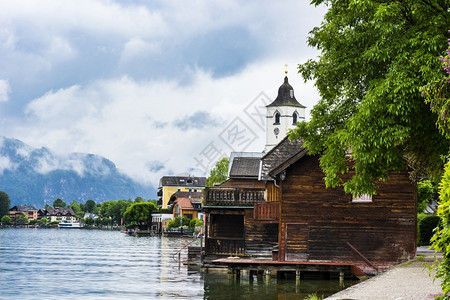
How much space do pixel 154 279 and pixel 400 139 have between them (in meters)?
19.9

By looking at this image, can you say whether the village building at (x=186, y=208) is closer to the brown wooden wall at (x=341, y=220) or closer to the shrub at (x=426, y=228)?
the shrub at (x=426, y=228)

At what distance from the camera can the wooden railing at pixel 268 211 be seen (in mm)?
36062

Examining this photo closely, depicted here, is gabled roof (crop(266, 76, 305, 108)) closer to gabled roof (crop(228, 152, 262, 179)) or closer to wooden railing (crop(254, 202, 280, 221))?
gabled roof (crop(228, 152, 262, 179))

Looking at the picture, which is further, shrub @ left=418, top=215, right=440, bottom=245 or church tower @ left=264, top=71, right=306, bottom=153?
church tower @ left=264, top=71, right=306, bottom=153

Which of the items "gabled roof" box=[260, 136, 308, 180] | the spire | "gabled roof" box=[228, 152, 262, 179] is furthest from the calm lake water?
the spire

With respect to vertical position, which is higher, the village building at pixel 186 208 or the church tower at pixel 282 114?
the church tower at pixel 282 114

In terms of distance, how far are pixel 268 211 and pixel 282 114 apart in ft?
281

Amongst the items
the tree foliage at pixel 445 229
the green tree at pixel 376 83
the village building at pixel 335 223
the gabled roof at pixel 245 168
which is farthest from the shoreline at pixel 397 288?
the gabled roof at pixel 245 168

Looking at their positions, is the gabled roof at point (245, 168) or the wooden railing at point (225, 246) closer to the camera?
the wooden railing at point (225, 246)

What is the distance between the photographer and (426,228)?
46.2 m

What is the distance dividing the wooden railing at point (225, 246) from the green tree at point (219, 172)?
72221 millimetres

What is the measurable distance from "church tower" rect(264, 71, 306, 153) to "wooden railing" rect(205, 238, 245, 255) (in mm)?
77286

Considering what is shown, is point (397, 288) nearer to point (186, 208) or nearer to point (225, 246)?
point (225, 246)

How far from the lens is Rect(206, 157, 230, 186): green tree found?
116000 mm
